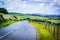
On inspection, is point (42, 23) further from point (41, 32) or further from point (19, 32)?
point (19, 32)

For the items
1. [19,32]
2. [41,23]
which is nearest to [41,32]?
[41,23]

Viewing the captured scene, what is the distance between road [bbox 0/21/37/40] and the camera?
3585 mm

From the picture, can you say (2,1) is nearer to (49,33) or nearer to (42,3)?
(42,3)

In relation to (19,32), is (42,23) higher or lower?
higher

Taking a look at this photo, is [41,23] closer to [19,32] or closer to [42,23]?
[42,23]

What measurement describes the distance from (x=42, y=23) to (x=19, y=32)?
1.63 feet

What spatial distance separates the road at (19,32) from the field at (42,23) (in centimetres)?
8

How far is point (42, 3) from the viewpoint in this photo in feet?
12.3

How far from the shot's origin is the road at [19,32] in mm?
3585

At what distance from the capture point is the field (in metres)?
3.55

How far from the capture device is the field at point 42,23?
355 cm

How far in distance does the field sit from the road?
8 cm

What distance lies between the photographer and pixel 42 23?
3.70 m

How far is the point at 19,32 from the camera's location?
367 centimetres
